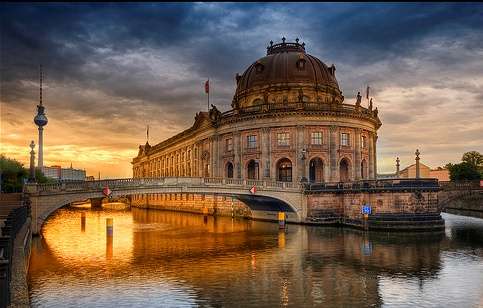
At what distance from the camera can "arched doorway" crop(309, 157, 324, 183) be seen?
67.1m

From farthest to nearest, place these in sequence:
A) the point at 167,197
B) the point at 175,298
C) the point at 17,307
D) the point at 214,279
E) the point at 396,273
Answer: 1. the point at 167,197
2. the point at 396,273
3. the point at 214,279
4. the point at 175,298
5. the point at 17,307

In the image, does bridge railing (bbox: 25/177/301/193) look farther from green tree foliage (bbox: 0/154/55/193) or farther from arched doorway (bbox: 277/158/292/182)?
green tree foliage (bbox: 0/154/55/193)

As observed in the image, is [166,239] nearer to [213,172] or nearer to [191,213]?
[213,172]

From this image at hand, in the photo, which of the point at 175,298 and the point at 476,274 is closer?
the point at 175,298

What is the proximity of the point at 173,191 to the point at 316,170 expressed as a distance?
27678 millimetres

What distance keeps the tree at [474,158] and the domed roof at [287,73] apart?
52008 millimetres

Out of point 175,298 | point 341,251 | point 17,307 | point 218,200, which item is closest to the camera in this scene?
point 17,307

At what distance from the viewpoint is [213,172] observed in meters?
73.9

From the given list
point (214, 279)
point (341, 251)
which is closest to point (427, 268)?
point (341, 251)

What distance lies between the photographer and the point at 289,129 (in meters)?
64.9

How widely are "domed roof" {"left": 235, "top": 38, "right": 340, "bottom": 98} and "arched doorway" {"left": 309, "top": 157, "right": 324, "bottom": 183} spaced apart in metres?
12.5

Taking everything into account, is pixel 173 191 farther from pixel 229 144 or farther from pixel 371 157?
pixel 371 157

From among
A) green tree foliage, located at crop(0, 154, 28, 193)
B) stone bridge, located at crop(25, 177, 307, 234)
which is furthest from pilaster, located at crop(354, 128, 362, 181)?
green tree foliage, located at crop(0, 154, 28, 193)

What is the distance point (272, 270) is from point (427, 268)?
925 centimetres
